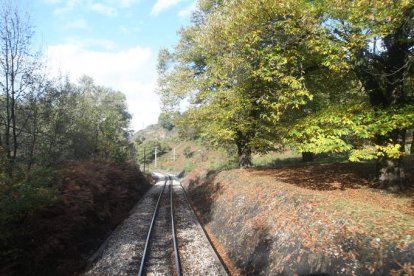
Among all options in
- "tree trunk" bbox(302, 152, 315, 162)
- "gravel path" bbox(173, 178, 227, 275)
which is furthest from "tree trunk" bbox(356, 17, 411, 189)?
"tree trunk" bbox(302, 152, 315, 162)

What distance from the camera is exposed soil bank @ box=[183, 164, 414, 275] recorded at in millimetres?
6703

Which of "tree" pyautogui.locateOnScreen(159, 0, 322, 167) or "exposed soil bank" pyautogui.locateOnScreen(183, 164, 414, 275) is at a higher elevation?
"tree" pyautogui.locateOnScreen(159, 0, 322, 167)

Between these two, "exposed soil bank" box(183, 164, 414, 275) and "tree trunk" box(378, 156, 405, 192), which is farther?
"tree trunk" box(378, 156, 405, 192)

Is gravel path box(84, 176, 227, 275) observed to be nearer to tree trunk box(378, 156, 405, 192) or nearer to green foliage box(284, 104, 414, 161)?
green foliage box(284, 104, 414, 161)

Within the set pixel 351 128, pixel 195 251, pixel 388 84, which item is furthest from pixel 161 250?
pixel 388 84

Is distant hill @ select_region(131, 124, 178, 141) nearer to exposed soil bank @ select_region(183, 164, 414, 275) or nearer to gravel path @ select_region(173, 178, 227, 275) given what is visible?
gravel path @ select_region(173, 178, 227, 275)

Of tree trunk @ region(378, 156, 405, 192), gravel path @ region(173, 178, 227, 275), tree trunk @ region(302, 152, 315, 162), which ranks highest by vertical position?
tree trunk @ region(302, 152, 315, 162)

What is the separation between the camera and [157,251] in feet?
41.0

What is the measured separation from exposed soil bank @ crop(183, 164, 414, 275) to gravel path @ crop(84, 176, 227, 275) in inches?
31.3

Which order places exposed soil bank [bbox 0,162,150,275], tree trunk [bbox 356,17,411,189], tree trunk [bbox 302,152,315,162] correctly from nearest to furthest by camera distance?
exposed soil bank [bbox 0,162,150,275]
tree trunk [bbox 356,17,411,189]
tree trunk [bbox 302,152,315,162]

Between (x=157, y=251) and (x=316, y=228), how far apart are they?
6.71 metres

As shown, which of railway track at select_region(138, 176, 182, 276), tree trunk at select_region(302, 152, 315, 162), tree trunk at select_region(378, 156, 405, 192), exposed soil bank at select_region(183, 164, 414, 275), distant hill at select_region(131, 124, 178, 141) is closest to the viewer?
exposed soil bank at select_region(183, 164, 414, 275)

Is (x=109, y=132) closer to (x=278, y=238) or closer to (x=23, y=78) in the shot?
(x=23, y=78)

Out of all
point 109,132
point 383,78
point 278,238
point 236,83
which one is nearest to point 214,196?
point 236,83
